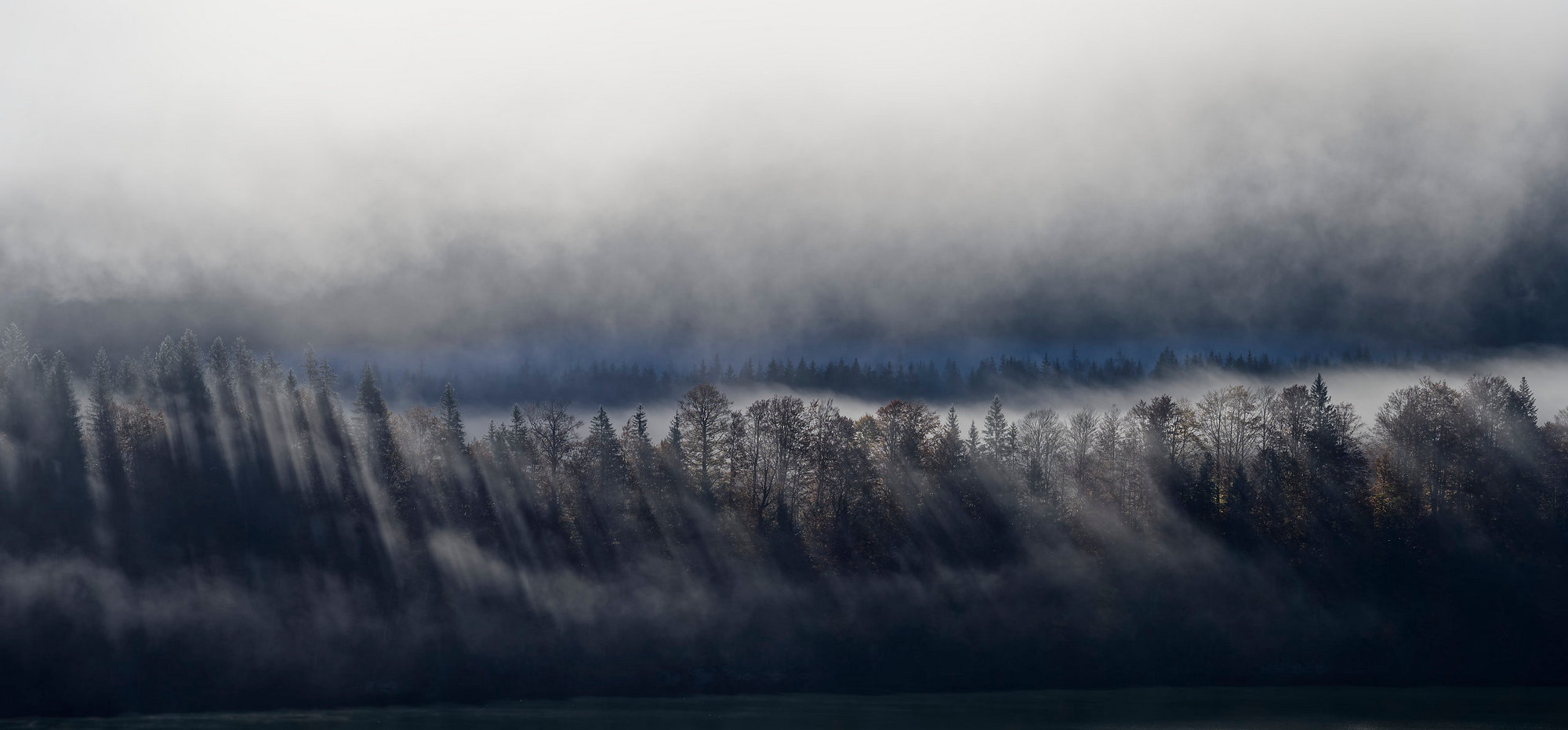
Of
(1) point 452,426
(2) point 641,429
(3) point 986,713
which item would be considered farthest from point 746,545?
(1) point 452,426

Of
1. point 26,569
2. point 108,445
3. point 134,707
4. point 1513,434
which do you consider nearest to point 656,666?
point 134,707

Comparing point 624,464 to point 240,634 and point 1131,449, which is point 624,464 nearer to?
point 240,634

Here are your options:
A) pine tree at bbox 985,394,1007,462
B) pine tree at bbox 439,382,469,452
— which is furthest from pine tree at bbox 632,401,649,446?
pine tree at bbox 985,394,1007,462

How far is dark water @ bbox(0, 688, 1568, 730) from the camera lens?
242ft

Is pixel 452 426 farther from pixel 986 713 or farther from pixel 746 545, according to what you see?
pixel 986 713

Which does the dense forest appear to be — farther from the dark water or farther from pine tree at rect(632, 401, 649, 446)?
the dark water

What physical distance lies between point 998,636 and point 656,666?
27142 mm

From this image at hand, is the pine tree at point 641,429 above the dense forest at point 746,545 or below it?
above

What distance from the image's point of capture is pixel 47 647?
80.5 m

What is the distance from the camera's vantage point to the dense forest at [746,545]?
8625 cm

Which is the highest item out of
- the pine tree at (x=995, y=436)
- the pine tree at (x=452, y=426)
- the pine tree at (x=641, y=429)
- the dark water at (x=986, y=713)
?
A: the pine tree at (x=452, y=426)

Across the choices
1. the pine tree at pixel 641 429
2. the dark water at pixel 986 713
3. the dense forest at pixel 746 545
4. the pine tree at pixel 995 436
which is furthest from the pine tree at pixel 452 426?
the pine tree at pixel 995 436

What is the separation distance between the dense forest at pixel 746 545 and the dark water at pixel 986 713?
2.70 meters

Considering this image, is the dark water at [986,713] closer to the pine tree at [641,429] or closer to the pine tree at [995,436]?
the pine tree at [995,436]
